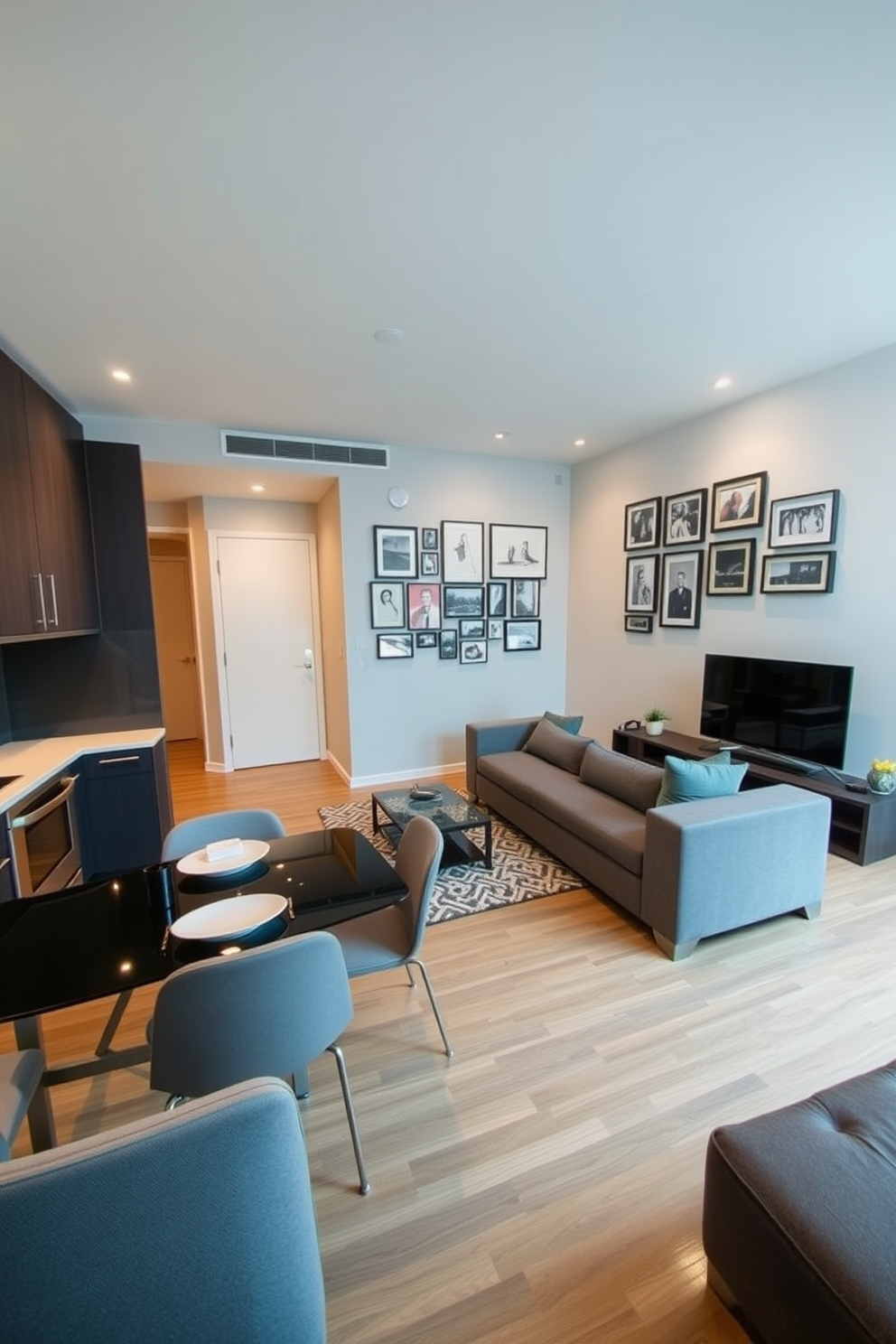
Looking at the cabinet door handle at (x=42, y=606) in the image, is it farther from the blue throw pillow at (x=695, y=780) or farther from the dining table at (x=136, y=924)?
the blue throw pillow at (x=695, y=780)

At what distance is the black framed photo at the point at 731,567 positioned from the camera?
3812mm

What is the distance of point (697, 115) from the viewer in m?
1.58

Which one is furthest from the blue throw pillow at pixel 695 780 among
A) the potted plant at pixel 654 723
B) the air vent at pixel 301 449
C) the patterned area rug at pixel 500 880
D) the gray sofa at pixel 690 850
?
the air vent at pixel 301 449

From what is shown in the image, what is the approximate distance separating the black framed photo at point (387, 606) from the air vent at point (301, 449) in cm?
104

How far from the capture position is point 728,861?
230cm

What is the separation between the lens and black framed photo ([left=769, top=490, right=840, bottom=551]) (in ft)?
10.9

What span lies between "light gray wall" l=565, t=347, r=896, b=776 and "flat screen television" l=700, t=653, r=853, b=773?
0.56 feet

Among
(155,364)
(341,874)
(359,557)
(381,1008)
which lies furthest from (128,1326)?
(359,557)

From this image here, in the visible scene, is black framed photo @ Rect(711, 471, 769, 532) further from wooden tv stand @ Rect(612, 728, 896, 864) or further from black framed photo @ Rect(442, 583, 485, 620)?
black framed photo @ Rect(442, 583, 485, 620)

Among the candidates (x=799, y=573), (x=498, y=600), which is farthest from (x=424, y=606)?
(x=799, y=573)

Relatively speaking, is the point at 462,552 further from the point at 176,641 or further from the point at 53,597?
the point at 176,641

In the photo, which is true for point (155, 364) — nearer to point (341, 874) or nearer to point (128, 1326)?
point (341, 874)

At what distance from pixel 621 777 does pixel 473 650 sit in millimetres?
2354

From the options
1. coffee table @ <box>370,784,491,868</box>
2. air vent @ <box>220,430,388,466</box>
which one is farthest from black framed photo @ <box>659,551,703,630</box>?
air vent @ <box>220,430,388,466</box>
